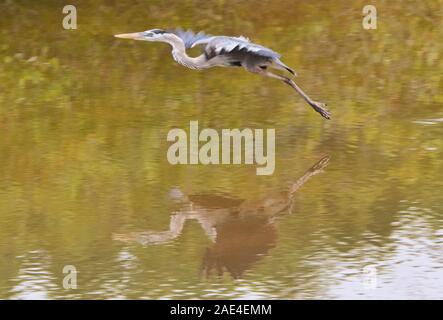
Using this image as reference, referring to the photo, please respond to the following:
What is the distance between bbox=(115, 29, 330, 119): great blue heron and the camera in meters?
12.1

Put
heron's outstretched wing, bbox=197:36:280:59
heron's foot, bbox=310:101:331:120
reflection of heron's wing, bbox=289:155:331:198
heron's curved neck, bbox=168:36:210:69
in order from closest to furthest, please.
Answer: reflection of heron's wing, bbox=289:155:331:198
heron's outstretched wing, bbox=197:36:280:59
heron's curved neck, bbox=168:36:210:69
heron's foot, bbox=310:101:331:120

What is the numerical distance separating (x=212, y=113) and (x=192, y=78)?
1509 mm

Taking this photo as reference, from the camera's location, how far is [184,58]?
12.6 meters

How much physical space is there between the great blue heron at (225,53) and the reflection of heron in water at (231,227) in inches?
52.6

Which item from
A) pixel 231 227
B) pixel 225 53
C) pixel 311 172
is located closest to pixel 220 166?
pixel 311 172

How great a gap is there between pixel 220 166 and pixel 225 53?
1127 mm

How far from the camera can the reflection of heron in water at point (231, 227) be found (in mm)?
9727

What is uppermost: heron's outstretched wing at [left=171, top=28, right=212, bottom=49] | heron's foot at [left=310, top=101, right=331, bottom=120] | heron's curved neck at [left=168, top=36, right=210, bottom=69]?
heron's outstretched wing at [left=171, top=28, right=212, bottom=49]

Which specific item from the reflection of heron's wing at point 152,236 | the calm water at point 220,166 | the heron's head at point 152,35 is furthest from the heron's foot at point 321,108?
the reflection of heron's wing at point 152,236

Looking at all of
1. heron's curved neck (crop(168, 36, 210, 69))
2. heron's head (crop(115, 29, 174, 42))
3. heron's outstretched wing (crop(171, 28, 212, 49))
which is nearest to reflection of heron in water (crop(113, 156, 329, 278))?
heron's curved neck (crop(168, 36, 210, 69))

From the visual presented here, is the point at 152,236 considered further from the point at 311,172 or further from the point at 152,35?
the point at 152,35

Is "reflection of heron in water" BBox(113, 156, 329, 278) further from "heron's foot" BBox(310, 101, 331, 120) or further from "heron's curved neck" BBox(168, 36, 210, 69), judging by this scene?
"heron's curved neck" BBox(168, 36, 210, 69)
